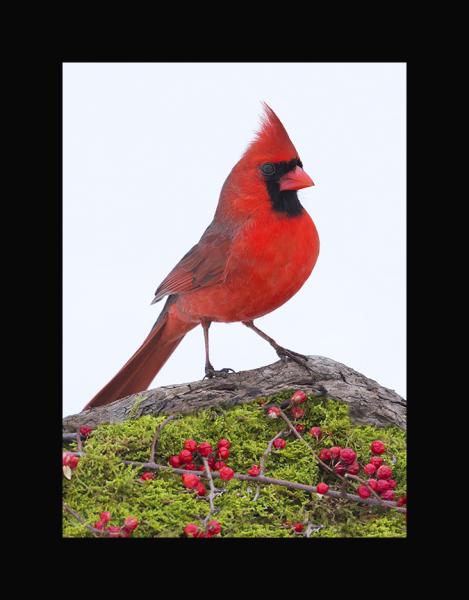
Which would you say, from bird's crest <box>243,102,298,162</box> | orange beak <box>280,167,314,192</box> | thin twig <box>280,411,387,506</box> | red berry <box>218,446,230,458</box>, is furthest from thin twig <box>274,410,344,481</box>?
bird's crest <box>243,102,298,162</box>

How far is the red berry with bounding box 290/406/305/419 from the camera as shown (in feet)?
9.25

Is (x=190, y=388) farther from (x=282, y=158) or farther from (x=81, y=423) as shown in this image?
(x=282, y=158)

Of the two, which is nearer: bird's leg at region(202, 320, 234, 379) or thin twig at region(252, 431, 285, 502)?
thin twig at region(252, 431, 285, 502)

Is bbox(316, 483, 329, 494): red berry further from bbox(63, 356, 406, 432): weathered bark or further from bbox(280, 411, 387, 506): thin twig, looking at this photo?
bbox(63, 356, 406, 432): weathered bark

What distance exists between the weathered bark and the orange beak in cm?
64

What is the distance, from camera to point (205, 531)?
232cm

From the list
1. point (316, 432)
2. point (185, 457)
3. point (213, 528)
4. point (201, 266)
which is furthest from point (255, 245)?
point (213, 528)

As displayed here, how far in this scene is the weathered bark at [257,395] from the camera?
2.89 meters

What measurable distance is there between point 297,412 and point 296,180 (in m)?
0.79

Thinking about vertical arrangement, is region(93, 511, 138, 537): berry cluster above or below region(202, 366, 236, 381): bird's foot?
below

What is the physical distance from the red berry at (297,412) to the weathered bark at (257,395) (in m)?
0.09

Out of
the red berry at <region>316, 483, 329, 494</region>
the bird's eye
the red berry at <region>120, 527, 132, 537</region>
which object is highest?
the bird's eye
